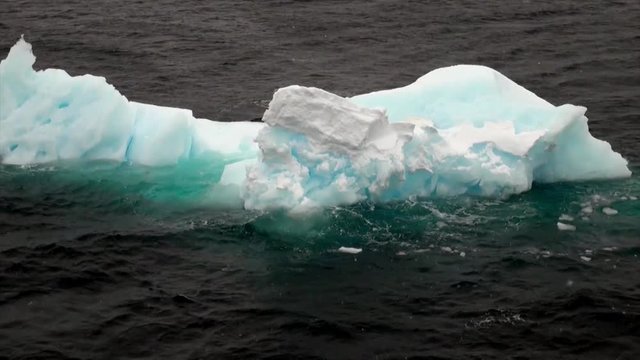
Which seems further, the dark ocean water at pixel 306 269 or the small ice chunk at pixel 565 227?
the small ice chunk at pixel 565 227

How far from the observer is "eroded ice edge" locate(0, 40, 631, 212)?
60.6ft

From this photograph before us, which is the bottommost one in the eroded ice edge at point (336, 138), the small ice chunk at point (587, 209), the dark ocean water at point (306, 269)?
the dark ocean water at point (306, 269)

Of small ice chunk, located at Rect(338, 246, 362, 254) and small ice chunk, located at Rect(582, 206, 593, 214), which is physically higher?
small ice chunk, located at Rect(582, 206, 593, 214)

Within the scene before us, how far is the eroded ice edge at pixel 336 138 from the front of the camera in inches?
728

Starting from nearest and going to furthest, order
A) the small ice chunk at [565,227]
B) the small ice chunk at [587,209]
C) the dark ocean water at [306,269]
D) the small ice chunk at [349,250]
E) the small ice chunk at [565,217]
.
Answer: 1. the dark ocean water at [306,269]
2. the small ice chunk at [349,250]
3. the small ice chunk at [565,227]
4. the small ice chunk at [565,217]
5. the small ice chunk at [587,209]

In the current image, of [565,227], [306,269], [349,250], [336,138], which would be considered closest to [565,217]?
[565,227]

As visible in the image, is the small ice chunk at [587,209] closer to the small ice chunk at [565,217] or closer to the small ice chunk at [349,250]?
the small ice chunk at [565,217]

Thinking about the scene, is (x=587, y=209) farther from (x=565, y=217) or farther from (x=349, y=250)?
(x=349, y=250)

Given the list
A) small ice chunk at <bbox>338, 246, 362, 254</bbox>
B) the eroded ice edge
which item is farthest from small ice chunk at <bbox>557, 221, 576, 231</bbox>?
small ice chunk at <bbox>338, 246, 362, 254</bbox>

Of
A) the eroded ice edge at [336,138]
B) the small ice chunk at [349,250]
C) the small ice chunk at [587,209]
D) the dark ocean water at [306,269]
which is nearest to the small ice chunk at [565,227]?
the dark ocean water at [306,269]

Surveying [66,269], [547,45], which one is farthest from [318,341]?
[547,45]

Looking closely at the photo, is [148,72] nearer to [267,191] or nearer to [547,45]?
[267,191]

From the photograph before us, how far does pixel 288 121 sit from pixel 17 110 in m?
6.75

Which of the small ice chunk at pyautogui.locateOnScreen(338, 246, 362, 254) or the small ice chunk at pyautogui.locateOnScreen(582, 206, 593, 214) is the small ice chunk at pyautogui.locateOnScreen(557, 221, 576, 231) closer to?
the small ice chunk at pyautogui.locateOnScreen(582, 206, 593, 214)
